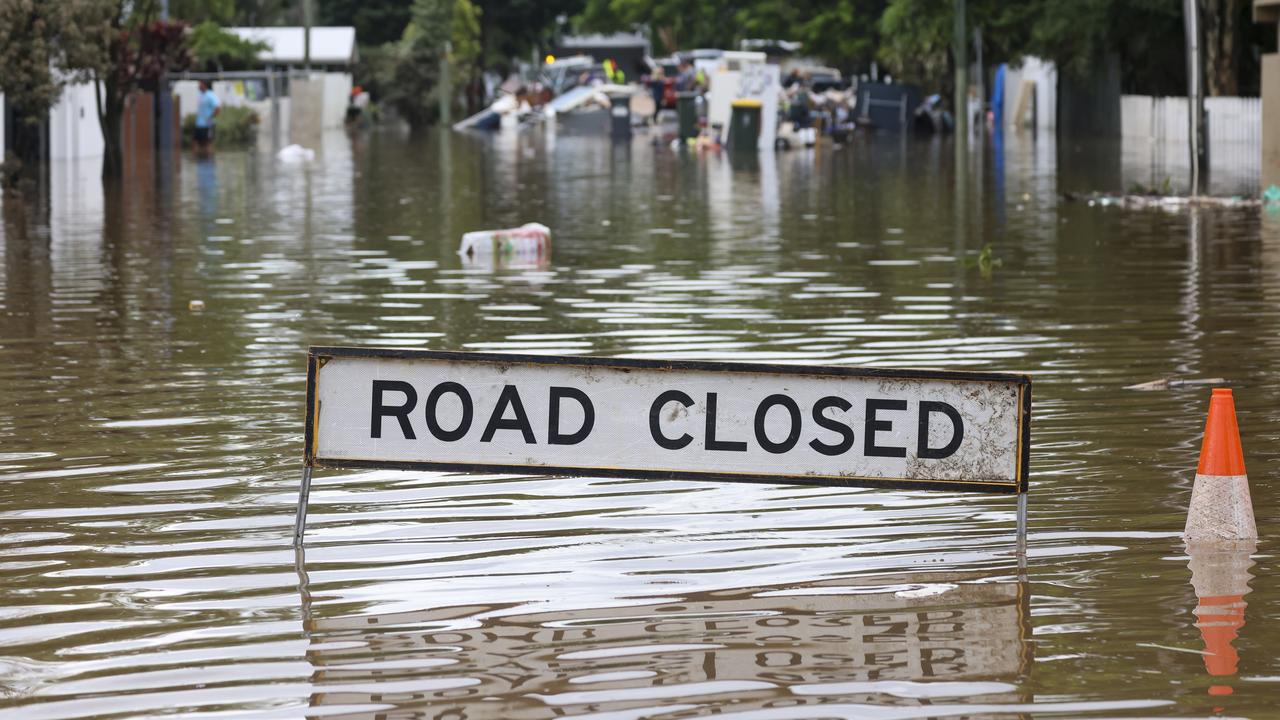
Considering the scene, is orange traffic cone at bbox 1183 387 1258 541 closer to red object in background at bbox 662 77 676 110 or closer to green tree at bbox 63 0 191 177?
green tree at bbox 63 0 191 177

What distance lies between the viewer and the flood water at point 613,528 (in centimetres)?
610

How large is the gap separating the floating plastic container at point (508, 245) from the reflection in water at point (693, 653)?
14.2 m

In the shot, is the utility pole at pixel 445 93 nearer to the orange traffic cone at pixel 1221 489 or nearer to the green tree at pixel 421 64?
the green tree at pixel 421 64

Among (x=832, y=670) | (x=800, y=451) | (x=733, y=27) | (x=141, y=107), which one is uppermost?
(x=733, y=27)

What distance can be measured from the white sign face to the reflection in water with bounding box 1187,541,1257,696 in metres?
0.73

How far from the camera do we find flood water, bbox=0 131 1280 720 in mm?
6098

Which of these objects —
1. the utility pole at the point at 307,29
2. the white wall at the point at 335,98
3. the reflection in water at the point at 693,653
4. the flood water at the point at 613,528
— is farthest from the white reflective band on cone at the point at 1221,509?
the white wall at the point at 335,98

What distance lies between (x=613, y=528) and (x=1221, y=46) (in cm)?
3980

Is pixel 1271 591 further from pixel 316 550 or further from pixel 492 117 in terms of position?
pixel 492 117

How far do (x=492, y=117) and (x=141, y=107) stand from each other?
32.8 m

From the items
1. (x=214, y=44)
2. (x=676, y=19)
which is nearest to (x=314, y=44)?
(x=214, y=44)

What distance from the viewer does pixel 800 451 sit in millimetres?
7547

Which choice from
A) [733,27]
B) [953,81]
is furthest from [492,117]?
[733,27]

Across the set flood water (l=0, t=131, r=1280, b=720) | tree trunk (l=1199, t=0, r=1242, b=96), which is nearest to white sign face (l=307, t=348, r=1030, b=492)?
flood water (l=0, t=131, r=1280, b=720)
